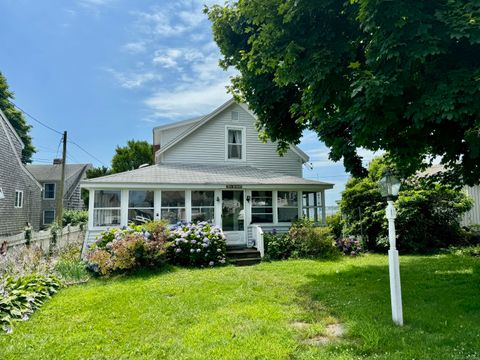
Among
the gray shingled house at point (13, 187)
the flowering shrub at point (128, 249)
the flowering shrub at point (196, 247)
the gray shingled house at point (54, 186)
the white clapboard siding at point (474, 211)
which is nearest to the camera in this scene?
the flowering shrub at point (128, 249)

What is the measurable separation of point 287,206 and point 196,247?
5002 mm

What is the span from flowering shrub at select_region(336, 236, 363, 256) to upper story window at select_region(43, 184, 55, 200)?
2733 centimetres

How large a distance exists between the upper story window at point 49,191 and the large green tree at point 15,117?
240 inches

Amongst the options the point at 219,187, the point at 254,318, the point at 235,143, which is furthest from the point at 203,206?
the point at 254,318

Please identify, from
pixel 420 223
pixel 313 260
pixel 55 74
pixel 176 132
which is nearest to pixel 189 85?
pixel 176 132

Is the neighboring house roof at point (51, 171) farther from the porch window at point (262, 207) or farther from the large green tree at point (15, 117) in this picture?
the porch window at point (262, 207)

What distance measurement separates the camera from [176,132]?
17578 millimetres

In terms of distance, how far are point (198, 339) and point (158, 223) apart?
6.38 meters

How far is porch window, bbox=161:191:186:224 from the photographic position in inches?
476

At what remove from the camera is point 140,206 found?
11.9 metres

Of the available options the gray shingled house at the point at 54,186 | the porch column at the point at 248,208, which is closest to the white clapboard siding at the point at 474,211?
the porch column at the point at 248,208

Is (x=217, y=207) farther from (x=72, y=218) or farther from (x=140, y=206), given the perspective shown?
(x=72, y=218)

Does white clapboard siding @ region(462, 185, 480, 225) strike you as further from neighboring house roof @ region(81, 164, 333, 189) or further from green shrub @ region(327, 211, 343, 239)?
neighboring house roof @ region(81, 164, 333, 189)

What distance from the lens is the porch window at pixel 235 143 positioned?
15461 mm
